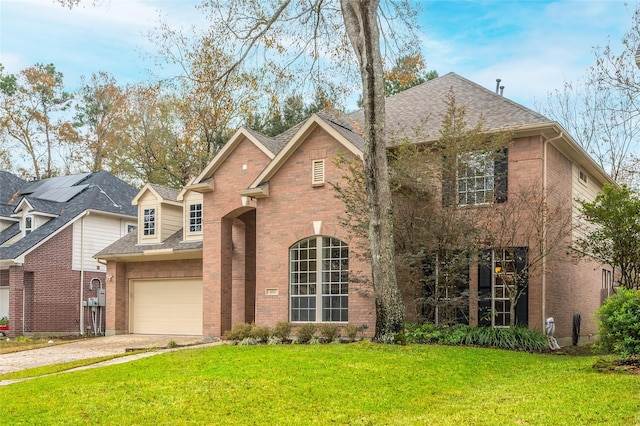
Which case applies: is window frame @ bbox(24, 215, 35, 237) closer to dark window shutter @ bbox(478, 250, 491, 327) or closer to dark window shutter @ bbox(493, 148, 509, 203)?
dark window shutter @ bbox(478, 250, 491, 327)

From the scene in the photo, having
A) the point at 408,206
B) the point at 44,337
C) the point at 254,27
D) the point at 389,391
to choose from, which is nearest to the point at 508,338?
the point at 408,206

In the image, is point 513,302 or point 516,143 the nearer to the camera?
point 513,302

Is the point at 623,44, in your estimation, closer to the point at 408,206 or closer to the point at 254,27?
the point at 408,206

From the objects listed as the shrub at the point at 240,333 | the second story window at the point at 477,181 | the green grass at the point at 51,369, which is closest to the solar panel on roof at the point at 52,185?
the green grass at the point at 51,369

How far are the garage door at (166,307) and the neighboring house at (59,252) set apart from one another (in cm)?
288

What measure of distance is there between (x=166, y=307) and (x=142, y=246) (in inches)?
97.6

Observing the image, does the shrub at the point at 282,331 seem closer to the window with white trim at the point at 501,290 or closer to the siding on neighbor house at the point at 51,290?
the window with white trim at the point at 501,290

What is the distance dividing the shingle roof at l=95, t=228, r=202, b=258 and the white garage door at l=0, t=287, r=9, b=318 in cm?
497

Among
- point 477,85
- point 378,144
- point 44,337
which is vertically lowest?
point 44,337

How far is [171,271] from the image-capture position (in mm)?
24188

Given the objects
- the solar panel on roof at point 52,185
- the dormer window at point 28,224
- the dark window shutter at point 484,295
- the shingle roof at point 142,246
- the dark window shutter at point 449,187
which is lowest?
the dark window shutter at point 484,295

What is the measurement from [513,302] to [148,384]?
31.6ft

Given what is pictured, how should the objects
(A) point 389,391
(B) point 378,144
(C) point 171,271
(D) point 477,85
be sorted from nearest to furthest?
(A) point 389,391, (B) point 378,144, (D) point 477,85, (C) point 171,271

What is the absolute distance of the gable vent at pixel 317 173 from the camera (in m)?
18.0
